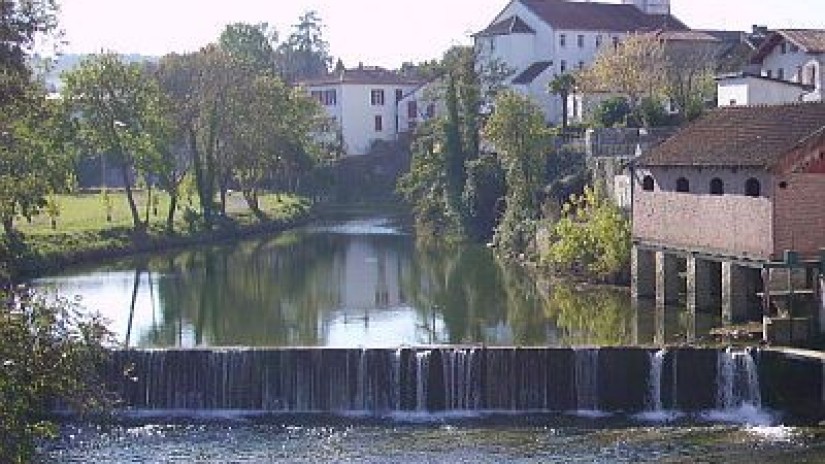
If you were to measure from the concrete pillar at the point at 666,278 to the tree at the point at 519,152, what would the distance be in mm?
17387

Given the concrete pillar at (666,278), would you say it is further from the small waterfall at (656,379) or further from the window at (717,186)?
the small waterfall at (656,379)

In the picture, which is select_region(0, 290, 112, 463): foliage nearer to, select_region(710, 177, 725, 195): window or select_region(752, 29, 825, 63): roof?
select_region(710, 177, 725, 195): window

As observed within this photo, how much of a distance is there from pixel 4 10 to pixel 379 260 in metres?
37.2

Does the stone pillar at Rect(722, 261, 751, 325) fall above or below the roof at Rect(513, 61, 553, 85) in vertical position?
below

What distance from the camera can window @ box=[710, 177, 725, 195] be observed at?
38312 millimetres

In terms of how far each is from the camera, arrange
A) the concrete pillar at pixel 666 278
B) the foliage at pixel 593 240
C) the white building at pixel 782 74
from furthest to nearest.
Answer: the white building at pixel 782 74 < the foliage at pixel 593 240 < the concrete pillar at pixel 666 278

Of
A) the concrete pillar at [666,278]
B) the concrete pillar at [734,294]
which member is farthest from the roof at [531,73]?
the concrete pillar at [734,294]

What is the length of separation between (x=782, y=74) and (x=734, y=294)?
81.3ft

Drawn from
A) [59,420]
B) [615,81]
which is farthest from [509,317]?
[615,81]

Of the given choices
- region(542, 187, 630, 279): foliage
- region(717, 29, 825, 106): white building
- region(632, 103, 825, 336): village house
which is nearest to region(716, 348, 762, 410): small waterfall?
region(632, 103, 825, 336): village house

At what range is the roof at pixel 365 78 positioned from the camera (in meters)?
106

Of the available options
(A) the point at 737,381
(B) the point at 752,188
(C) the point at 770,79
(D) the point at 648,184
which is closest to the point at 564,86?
(C) the point at 770,79

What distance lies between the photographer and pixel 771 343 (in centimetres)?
3369

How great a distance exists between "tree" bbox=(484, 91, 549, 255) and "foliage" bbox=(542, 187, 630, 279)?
681 cm
